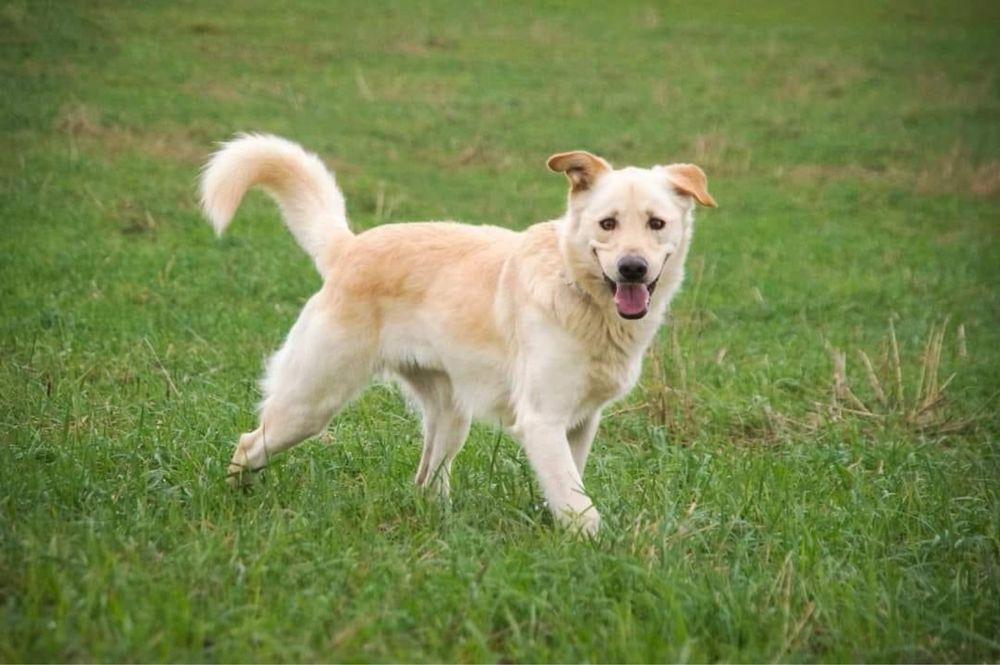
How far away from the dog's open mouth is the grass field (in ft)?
2.63

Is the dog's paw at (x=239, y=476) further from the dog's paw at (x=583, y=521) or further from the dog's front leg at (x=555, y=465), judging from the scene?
the dog's paw at (x=583, y=521)

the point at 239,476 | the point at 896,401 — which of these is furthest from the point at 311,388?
the point at 896,401

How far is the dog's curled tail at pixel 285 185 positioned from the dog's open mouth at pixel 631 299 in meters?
1.52

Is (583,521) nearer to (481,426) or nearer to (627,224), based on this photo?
(627,224)

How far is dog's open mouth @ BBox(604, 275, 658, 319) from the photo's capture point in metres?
4.95

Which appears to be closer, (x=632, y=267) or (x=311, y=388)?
(x=632, y=267)

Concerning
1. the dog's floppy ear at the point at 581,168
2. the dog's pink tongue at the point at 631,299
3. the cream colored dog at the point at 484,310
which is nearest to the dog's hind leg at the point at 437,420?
the cream colored dog at the point at 484,310

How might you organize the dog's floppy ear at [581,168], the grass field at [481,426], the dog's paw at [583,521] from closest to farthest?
the grass field at [481,426] → the dog's paw at [583,521] → the dog's floppy ear at [581,168]

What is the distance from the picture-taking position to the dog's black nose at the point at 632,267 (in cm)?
487

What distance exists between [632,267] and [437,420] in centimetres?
132

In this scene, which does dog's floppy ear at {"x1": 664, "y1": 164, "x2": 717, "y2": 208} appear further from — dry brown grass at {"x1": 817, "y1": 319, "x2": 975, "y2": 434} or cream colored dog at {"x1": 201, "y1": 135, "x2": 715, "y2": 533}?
dry brown grass at {"x1": 817, "y1": 319, "x2": 975, "y2": 434}

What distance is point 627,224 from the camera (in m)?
5.00

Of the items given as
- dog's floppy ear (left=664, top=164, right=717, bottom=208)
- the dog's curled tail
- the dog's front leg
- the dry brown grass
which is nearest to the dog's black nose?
dog's floppy ear (left=664, top=164, right=717, bottom=208)

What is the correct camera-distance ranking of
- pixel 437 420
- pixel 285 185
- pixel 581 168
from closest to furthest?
pixel 581 168
pixel 437 420
pixel 285 185
